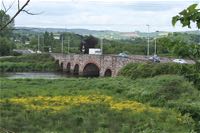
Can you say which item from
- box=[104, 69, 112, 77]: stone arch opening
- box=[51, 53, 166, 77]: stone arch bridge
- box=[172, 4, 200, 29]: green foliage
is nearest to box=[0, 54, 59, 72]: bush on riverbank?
box=[51, 53, 166, 77]: stone arch bridge

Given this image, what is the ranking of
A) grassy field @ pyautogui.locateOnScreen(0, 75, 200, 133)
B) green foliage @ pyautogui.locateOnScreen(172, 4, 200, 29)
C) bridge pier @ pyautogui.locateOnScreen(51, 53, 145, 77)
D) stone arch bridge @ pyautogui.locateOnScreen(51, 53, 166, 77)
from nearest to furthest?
1. green foliage @ pyautogui.locateOnScreen(172, 4, 200, 29)
2. grassy field @ pyautogui.locateOnScreen(0, 75, 200, 133)
3. stone arch bridge @ pyautogui.locateOnScreen(51, 53, 166, 77)
4. bridge pier @ pyautogui.locateOnScreen(51, 53, 145, 77)

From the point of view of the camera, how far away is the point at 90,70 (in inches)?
2896

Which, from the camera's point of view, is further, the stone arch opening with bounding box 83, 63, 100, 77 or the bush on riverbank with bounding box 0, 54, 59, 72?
the bush on riverbank with bounding box 0, 54, 59, 72

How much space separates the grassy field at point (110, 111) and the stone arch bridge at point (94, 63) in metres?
18.5

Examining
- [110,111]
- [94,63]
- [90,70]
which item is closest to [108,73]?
[94,63]

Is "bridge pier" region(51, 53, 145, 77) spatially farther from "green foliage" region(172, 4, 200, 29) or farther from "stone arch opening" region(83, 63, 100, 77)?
"green foliage" region(172, 4, 200, 29)

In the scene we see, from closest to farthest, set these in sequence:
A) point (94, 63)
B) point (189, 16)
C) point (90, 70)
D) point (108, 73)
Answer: point (189, 16)
point (108, 73)
point (94, 63)
point (90, 70)

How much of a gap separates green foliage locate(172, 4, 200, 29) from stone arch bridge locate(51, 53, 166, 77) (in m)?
46.5

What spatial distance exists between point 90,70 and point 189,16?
231 feet

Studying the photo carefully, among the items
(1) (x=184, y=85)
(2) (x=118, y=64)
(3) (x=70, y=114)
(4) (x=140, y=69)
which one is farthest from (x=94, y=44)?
(3) (x=70, y=114)

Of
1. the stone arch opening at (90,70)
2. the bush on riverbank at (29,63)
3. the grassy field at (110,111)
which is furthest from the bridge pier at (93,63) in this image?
the grassy field at (110,111)

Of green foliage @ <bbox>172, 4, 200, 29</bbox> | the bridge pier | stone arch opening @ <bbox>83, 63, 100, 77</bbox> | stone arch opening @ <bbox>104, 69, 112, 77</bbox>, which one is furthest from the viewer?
stone arch opening @ <bbox>83, 63, 100, 77</bbox>

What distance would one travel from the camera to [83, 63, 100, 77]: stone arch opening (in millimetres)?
71500

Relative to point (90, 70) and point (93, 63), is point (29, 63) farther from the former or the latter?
point (93, 63)
